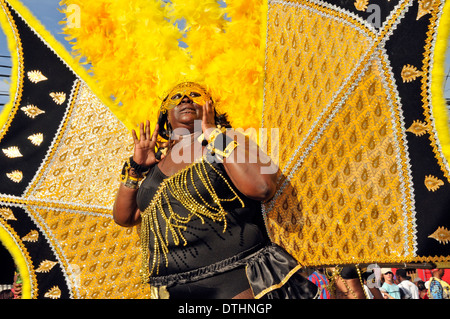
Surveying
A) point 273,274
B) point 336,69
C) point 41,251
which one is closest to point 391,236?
point 273,274

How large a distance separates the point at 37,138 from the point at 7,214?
1.98 feet

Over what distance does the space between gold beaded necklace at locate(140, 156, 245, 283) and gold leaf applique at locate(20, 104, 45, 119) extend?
59.3 inches

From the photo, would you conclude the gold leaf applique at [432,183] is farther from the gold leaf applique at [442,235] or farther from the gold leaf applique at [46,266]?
the gold leaf applique at [46,266]

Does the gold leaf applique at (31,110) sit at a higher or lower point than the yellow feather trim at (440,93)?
higher

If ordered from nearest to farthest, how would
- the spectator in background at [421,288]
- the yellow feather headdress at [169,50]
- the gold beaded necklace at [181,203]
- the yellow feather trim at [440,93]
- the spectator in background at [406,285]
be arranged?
the yellow feather trim at [440,93] < the gold beaded necklace at [181,203] < the yellow feather headdress at [169,50] < the spectator in background at [421,288] < the spectator in background at [406,285]

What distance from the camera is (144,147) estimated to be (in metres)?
2.46

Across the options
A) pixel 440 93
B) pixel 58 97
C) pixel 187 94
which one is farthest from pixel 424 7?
pixel 58 97

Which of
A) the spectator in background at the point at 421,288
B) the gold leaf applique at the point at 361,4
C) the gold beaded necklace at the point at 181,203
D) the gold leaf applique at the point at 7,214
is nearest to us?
the gold beaded necklace at the point at 181,203

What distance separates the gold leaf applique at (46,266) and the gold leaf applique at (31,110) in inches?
43.7

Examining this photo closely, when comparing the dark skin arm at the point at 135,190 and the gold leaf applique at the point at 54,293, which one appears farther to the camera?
the gold leaf applique at the point at 54,293

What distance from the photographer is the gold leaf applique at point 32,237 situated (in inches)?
124

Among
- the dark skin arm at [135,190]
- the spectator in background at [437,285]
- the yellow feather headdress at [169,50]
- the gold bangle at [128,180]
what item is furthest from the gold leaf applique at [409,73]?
the spectator in background at [437,285]

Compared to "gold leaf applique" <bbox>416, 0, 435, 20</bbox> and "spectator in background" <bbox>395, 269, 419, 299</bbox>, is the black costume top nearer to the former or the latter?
"gold leaf applique" <bbox>416, 0, 435, 20</bbox>

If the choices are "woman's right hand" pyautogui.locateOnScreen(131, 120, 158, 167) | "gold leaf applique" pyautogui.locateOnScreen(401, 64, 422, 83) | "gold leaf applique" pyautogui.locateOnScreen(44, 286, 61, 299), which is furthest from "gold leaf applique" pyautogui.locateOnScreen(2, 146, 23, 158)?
"gold leaf applique" pyautogui.locateOnScreen(401, 64, 422, 83)
